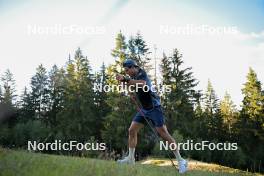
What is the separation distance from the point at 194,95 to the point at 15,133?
2709cm

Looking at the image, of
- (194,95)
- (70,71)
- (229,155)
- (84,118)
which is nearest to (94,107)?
(84,118)

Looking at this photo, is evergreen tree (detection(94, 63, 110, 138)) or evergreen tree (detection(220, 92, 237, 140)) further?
evergreen tree (detection(220, 92, 237, 140))

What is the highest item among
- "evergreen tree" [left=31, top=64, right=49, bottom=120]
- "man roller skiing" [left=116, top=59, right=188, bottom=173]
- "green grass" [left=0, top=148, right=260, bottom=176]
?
"evergreen tree" [left=31, top=64, right=49, bottom=120]

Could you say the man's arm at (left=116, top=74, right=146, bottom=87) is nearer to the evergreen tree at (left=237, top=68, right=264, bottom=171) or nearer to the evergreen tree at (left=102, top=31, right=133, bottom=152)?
the evergreen tree at (left=102, top=31, right=133, bottom=152)

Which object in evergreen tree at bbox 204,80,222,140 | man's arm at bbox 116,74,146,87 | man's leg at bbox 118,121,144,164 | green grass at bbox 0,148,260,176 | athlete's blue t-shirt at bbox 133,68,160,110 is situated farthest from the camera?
evergreen tree at bbox 204,80,222,140

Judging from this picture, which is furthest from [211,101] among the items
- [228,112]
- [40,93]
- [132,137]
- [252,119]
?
[132,137]

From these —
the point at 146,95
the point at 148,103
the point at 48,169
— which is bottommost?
the point at 48,169

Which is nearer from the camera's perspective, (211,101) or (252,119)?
(252,119)

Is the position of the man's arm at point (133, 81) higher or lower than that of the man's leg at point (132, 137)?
higher

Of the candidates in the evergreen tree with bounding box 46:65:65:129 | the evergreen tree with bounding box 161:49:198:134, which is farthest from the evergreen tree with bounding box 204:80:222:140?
the evergreen tree with bounding box 46:65:65:129

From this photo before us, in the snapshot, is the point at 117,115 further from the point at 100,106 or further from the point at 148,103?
the point at 148,103

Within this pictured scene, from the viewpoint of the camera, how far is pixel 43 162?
6762 millimetres

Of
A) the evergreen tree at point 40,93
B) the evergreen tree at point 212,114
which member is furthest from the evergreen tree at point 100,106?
the evergreen tree at point 212,114

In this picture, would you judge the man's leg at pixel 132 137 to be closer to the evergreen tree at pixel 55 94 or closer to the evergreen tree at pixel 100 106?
the evergreen tree at pixel 100 106
